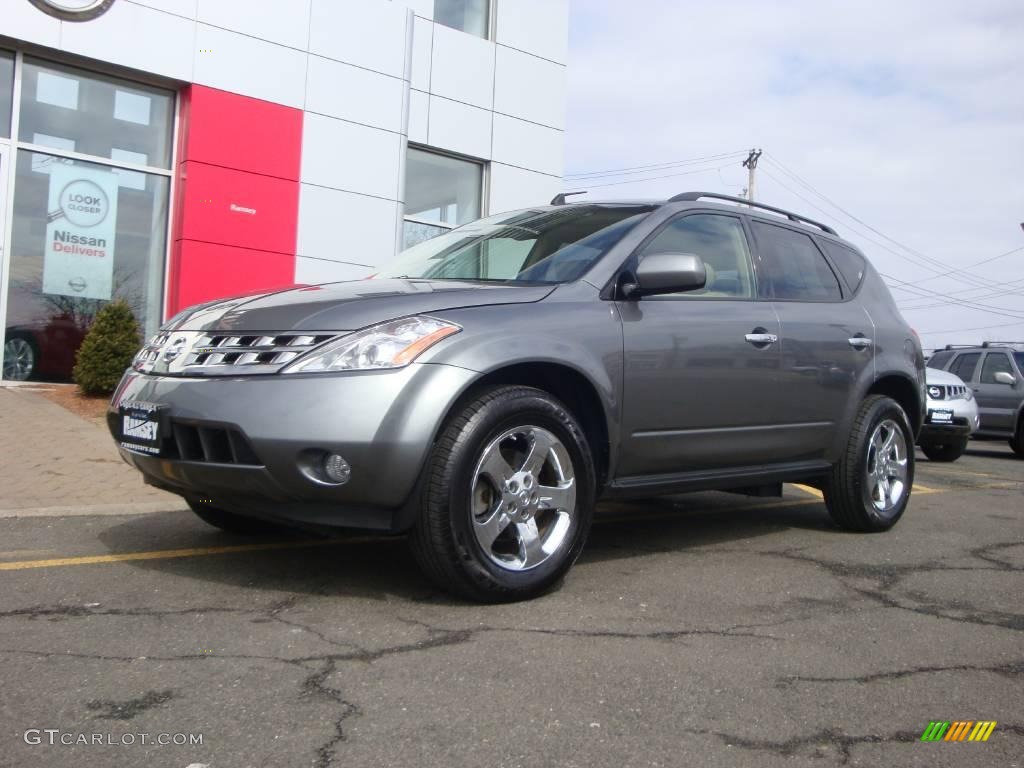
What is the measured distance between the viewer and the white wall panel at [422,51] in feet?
43.6

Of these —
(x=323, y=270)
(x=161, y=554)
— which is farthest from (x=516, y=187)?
(x=161, y=554)

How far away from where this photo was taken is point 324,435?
11.1 feet

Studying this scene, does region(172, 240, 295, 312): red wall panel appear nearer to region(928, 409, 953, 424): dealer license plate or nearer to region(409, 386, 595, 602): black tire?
region(928, 409, 953, 424): dealer license plate

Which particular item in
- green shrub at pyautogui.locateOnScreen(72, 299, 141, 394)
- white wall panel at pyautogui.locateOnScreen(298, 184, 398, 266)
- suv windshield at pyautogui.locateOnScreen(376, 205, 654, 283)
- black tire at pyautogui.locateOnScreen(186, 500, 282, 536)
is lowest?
black tire at pyautogui.locateOnScreen(186, 500, 282, 536)

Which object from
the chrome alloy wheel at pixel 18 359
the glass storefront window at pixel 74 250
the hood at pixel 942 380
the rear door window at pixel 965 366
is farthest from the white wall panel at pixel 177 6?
the rear door window at pixel 965 366

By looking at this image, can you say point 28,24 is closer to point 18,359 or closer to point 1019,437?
point 18,359

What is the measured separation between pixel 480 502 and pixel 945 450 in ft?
32.5

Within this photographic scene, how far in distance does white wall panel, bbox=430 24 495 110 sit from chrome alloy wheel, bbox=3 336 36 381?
19.8 feet

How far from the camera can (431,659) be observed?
120 inches

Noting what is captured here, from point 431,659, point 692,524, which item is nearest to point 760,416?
point 692,524

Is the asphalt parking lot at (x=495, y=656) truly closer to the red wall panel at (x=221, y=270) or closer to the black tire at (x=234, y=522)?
the black tire at (x=234, y=522)

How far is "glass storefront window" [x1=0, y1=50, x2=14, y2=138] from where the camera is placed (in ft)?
34.7

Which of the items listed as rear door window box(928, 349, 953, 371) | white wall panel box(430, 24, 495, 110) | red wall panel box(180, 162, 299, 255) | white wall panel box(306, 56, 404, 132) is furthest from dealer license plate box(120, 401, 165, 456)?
rear door window box(928, 349, 953, 371)

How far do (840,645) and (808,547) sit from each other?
187cm
